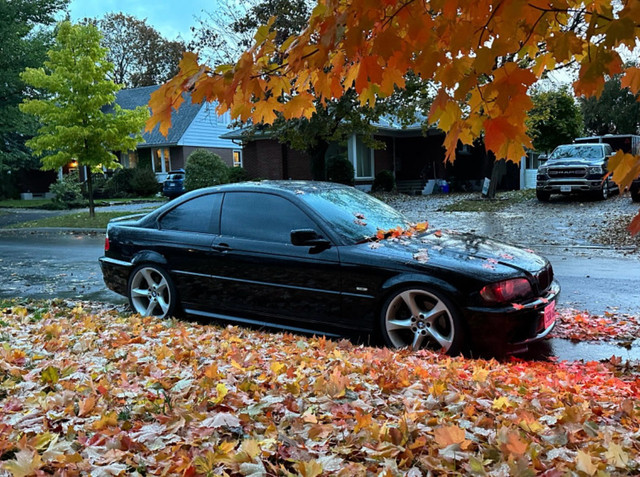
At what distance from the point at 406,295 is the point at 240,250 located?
5.95ft

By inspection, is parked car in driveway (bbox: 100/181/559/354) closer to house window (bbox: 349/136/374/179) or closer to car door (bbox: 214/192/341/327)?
car door (bbox: 214/192/341/327)

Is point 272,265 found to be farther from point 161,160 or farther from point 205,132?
point 205,132

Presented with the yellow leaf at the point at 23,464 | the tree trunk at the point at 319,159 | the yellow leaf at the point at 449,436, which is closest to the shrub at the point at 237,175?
the tree trunk at the point at 319,159

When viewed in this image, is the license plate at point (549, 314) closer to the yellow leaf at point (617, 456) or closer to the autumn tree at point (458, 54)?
the autumn tree at point (458, 54)

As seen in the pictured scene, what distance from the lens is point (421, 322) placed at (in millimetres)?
4672

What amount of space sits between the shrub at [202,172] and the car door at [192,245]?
20553 millimetres

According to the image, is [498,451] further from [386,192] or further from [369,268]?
[386,192]

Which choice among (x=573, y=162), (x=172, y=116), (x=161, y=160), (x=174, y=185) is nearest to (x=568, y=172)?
(x=573, y=162)

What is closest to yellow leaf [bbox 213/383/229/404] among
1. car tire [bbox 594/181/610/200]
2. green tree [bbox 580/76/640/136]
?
car tire [bbox 594/181/610/200]

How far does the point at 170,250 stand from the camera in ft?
19.8

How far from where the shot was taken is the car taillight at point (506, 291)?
14.6 ft

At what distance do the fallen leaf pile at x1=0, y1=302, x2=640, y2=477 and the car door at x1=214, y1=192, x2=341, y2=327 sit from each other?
30.5 inches

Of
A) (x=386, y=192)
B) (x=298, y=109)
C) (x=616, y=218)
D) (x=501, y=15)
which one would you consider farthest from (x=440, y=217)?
(x=501, y=15)

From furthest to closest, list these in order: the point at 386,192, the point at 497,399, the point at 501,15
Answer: the point at 386,192 → the point at 497,399 → the point at 501,15
